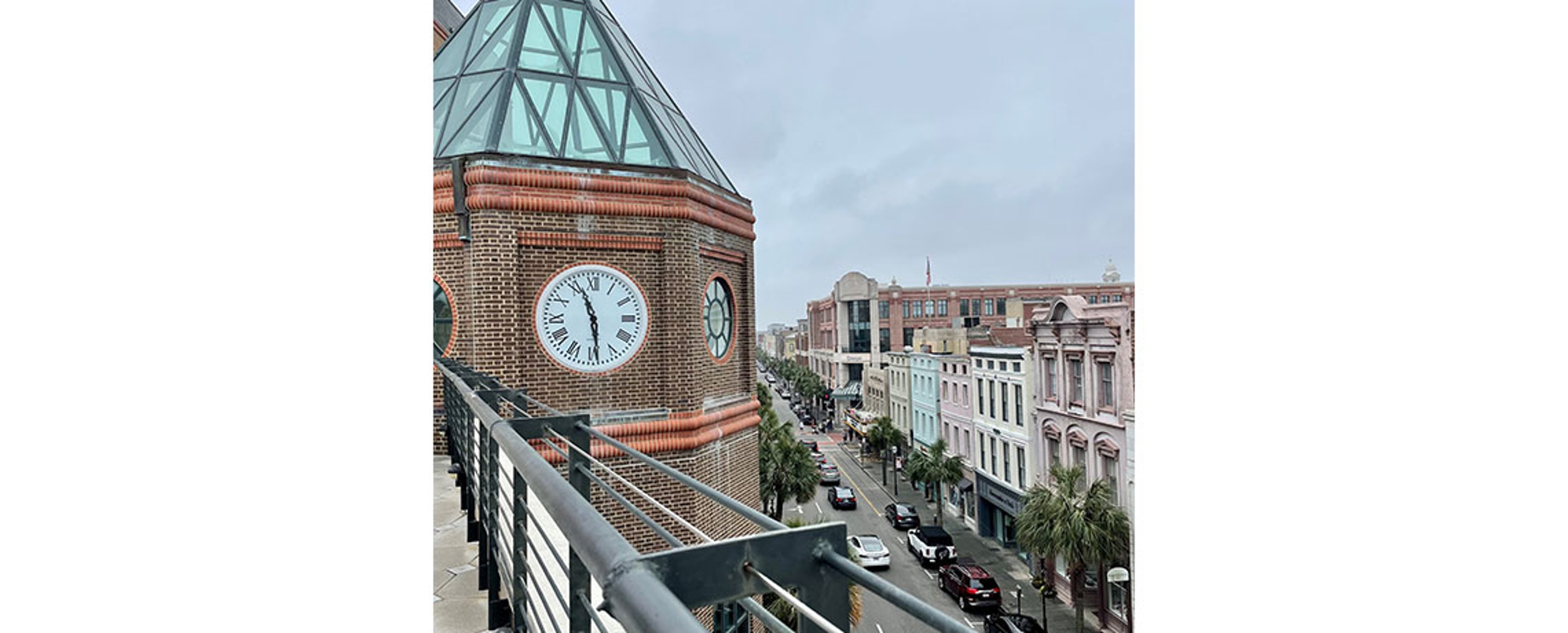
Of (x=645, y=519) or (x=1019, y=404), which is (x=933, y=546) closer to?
(x=1019, y=404)

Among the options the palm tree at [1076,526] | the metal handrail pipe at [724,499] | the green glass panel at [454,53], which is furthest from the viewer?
the palm tree at [1076,526]

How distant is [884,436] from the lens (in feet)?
106

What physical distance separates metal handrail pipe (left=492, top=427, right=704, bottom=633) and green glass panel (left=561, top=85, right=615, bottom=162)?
19.7 feet

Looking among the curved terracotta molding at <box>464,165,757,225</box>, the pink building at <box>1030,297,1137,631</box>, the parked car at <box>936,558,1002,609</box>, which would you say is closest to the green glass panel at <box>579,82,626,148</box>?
the curved terracotta molding at <box>464,165,757,225</box>

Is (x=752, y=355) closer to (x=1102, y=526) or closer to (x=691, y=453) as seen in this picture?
(x=691, y=453)

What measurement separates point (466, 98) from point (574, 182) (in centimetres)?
210

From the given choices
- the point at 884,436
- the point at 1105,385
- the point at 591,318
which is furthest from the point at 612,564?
the point at 884,436

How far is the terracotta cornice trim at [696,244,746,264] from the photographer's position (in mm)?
7484

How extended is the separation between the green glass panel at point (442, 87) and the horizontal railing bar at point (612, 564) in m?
7.56

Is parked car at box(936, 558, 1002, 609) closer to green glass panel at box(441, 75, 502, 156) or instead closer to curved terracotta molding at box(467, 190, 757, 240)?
curved terracotta molding at box(467, 190, 757, 240)

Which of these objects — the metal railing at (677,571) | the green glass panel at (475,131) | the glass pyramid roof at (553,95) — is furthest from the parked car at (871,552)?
the metal railing at (677,571)

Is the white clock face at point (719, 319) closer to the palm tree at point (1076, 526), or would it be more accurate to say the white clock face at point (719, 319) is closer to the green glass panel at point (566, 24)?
the green glass panel at point (566, 24)

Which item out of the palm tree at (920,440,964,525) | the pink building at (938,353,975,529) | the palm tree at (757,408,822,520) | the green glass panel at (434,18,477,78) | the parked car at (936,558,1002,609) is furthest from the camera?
the pink building at (938,353,975,529)

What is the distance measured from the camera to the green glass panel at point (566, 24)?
27.4 ft
